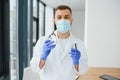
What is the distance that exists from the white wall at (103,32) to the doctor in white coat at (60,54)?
1744 millimetres

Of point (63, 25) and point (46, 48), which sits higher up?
point (63, 25)

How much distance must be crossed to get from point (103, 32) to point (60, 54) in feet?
6.10

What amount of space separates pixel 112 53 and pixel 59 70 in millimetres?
1938

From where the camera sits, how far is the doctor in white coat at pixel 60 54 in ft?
3.56

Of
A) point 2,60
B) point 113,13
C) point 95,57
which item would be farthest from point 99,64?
point 2,60

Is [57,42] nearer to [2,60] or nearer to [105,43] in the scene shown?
[2,60]

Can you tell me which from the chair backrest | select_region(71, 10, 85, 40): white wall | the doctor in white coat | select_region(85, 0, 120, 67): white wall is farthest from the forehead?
select_region(71, 10, 85, 40): white wall

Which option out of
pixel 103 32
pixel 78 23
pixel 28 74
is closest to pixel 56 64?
pixel 28 74

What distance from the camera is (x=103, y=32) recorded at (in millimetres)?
2834

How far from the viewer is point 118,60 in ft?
9.35

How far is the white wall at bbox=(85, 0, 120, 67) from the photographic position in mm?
2809

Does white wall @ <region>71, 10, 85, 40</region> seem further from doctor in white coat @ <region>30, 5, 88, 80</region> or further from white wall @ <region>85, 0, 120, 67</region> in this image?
doctor in white coat @ <region>30, 5, 88, 80</region>

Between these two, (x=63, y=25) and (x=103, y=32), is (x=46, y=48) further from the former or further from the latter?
(x=103, y=32)

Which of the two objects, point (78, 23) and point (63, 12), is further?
point (78, 23)
